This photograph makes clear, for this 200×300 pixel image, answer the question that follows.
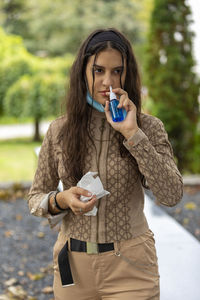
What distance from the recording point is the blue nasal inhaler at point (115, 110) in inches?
58.2

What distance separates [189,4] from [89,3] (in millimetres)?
12750

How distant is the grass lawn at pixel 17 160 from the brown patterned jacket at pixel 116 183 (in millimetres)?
6457

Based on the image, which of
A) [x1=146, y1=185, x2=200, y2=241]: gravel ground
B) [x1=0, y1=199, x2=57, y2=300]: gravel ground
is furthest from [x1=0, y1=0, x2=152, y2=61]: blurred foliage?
[x1=0, y1=199, x2=57, y2=300]: gravel ground

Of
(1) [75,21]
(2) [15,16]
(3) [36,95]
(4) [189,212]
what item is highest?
(2) [15,16]

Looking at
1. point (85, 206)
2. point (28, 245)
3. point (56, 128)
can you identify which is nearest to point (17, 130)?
point (28, 245)

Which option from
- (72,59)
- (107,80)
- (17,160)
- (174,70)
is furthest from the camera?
(72,59)

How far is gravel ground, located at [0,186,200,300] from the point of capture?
371cm

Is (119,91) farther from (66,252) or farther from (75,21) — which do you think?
(75,21)

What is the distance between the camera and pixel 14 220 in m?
5.52

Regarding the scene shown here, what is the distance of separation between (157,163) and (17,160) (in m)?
10.2

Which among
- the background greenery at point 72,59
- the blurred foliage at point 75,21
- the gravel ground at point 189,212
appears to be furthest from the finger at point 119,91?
the blurred foliage at point 75,21

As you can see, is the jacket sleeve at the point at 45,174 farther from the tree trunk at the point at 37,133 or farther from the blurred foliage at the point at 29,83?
the tree trunk at the point at 37,133

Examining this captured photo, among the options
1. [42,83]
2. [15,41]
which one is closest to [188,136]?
[42,83]

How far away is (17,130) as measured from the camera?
669 inches
